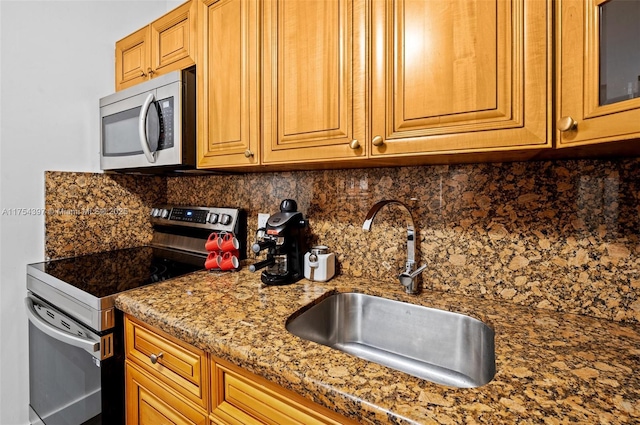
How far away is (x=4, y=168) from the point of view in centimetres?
143

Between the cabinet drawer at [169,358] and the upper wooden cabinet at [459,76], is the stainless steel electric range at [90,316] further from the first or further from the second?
the upper wooden cabinet at [459,76]

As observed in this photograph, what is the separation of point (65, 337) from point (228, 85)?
1.13m

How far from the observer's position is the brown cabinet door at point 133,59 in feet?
5.19

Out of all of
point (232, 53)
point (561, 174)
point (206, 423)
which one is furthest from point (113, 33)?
point (561, 174)

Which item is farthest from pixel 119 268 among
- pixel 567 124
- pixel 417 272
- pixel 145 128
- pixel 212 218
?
pixel 567 124

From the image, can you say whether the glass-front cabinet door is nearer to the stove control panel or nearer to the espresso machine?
the espresso machine

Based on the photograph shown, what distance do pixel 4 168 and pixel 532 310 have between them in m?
2.24

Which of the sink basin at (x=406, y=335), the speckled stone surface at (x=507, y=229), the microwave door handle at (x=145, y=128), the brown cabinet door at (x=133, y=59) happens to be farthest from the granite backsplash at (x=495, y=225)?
the brown cabinet door at (x=133, y=59)

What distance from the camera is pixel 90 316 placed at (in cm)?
107

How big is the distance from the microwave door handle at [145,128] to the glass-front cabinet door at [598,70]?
1484 mm

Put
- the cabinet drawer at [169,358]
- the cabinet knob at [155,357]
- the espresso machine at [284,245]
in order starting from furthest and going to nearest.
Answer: the espresso machine at [284,245] < the cabinet knob at [155,357] < the cabinet drawer at [169,358]

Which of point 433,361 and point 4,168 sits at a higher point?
point 4,168

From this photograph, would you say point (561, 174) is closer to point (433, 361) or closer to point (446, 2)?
point (446, 2)

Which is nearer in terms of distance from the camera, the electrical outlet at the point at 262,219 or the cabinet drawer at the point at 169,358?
the cabinet drawer at the point at 169,358
